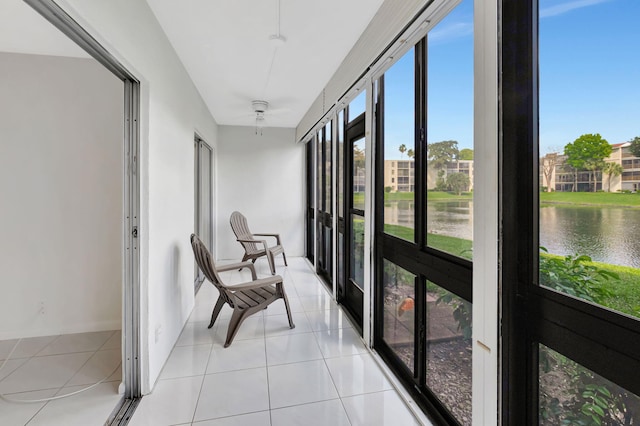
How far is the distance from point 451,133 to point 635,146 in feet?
2.63

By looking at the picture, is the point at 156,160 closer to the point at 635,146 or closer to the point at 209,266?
the point at 209,266

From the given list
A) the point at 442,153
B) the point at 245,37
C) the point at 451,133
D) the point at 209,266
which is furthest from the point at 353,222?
the point at 245,37

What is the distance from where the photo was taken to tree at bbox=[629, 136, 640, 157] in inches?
31.2

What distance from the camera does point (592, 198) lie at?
91cm

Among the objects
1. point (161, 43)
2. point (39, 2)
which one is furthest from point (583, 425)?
point (161, 43)

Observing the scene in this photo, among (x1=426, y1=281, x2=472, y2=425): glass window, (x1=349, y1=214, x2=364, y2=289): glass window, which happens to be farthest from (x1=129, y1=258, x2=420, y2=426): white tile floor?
(x1=349, y1=214, x2=364, y2=289): glass window

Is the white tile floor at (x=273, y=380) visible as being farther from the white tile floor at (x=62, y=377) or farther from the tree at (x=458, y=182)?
the tree at (x=458, y=182)

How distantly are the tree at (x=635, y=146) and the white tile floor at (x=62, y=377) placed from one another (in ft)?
8.75

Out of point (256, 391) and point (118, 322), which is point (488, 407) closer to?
point (256, 391)

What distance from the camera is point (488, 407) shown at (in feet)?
3.81

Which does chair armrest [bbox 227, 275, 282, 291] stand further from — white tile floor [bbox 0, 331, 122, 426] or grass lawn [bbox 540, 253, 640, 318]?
grass lawn [bbox 540, 253, 640, 318]

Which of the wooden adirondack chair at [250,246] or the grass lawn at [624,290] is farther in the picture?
the wooden adirondack chair at [250,246]

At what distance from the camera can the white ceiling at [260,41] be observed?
2.04 meters

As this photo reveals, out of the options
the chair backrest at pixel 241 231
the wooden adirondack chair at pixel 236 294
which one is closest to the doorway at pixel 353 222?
the wooden adirondack chair at pixel 236 294
